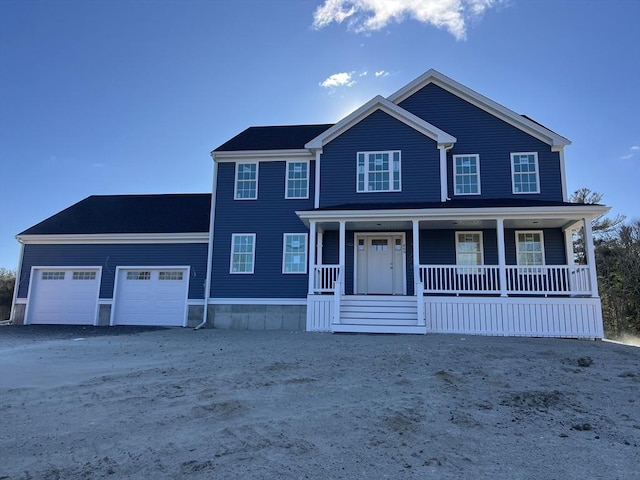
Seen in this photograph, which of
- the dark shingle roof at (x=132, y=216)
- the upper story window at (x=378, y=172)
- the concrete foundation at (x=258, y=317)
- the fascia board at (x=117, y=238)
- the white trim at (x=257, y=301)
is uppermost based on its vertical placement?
the upper story window at (x=378, y=172)

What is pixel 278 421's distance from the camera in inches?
155

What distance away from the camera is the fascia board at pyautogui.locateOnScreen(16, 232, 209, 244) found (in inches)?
590

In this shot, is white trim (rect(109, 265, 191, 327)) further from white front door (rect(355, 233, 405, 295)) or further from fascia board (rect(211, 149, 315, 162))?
white front door (rect(355, 233, 405, 295))

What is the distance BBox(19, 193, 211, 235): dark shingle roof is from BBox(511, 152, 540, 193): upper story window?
A: 10.6 meters

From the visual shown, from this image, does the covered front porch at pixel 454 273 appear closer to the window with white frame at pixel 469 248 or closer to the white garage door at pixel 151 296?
the window with white frame at pixel 469 248

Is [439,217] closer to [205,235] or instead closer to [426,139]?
[426,139]

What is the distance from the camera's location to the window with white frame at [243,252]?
14.2 metres

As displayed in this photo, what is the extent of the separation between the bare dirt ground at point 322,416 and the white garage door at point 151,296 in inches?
301

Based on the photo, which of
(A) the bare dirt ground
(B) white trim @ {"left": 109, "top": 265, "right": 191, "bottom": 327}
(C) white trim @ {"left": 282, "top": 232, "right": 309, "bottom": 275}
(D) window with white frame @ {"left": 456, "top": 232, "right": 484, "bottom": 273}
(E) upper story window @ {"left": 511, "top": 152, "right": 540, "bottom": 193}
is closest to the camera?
(A) the bare dirt ground

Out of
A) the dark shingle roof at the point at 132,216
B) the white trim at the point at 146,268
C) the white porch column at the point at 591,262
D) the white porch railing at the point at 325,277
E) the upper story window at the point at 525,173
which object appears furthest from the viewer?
the dark shingle roof at the point at 132,216

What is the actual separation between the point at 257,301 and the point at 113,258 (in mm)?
5980

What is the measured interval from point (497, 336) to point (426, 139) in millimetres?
6552

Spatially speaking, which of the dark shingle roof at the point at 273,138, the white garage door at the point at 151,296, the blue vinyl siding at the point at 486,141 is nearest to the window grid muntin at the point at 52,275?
the white garage door at the point at 151,296

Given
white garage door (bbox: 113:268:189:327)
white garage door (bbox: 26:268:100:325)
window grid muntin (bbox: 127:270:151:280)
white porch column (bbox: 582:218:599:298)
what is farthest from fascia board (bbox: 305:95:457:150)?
white garage door (bbox: 26:268:100:325)
